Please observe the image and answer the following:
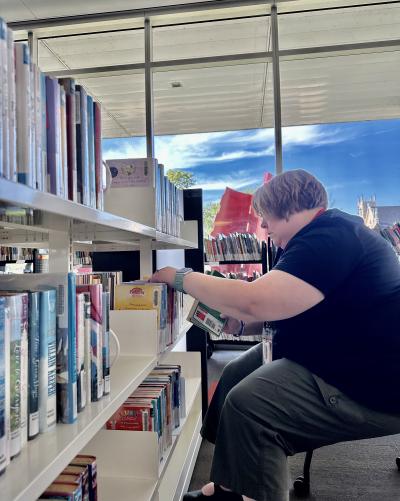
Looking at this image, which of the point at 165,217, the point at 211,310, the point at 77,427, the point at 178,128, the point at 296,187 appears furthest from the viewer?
the point at 178,128

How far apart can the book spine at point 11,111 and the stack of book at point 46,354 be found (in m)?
0.22

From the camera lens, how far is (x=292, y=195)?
1.52m

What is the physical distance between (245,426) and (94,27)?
13.3ft

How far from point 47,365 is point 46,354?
22 mm

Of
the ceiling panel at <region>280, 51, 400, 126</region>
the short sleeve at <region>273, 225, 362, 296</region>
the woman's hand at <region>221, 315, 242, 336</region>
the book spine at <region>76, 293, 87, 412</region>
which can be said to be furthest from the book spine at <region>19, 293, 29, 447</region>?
the ceiling panel at <region>280, 51, 400, 126</region>

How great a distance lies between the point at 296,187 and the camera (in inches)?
60.2

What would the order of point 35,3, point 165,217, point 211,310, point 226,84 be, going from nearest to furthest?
1. point 211,310
2. point 165,217
3. point 35,3
4. point 226,84

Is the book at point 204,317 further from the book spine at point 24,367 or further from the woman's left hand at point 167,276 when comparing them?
the book spine at point 24,367

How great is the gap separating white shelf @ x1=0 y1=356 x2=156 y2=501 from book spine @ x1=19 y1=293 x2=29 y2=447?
1.2 inches

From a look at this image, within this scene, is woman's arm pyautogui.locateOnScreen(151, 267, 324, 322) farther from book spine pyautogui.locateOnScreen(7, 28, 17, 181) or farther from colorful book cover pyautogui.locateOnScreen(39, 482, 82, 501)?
book spine pyautogui.locateOnScreen(7, 28, 17, 181)

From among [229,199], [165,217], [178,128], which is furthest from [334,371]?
[178,128]

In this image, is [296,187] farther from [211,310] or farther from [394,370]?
[394,370]

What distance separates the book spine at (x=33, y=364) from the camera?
2.49 feet

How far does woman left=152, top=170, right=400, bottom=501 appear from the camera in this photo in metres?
1.17
